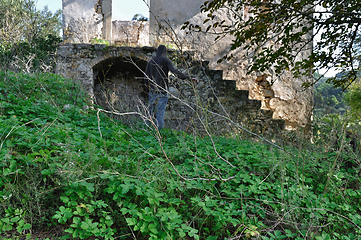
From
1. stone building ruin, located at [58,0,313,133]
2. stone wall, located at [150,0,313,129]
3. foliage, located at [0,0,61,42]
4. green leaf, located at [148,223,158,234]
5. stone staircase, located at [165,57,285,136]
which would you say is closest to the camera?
green leaf, located at [148,223,158,234]

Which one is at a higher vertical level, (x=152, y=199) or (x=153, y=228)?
(x=152, y=199)

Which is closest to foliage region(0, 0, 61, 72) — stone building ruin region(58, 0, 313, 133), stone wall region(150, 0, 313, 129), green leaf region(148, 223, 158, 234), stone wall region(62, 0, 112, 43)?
stone wall region(62, 0, 112, 43)

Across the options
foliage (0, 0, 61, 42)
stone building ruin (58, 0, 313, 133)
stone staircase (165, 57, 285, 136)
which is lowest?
stone staircase (165, 57, 285, 136)

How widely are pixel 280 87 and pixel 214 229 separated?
790 centimetres

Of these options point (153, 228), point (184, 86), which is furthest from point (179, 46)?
point (153, 228)

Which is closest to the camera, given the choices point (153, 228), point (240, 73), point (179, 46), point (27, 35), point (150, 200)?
point (153, 228)

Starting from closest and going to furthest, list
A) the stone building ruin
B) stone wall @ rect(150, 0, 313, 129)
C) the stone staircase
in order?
the stone staircase, the stone building ruin, stone wall @ rect(150, 0, 313, 129)

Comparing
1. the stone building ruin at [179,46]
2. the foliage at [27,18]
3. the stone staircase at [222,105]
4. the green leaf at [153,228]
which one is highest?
the foliage at [27,18]

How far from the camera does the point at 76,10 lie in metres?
8.17

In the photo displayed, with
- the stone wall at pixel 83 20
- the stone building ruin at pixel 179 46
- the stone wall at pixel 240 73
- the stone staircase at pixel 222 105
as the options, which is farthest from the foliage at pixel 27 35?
the stone wall at pixel 240 73

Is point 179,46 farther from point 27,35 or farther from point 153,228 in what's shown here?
point 27,35

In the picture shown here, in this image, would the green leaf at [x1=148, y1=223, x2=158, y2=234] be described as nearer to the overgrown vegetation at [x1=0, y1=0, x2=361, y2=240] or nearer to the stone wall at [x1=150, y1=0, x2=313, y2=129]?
the overgrown vegetation at [x1=0, y1=0, x2=361, y2=240]

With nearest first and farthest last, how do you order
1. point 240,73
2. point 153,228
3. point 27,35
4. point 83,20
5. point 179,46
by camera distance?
point 153,228 → point 179,46 → point 83,20 → point 240,73 → point 27,35

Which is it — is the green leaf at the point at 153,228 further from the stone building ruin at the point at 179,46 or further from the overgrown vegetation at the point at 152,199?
the stone building ruin at the point at 179,46
